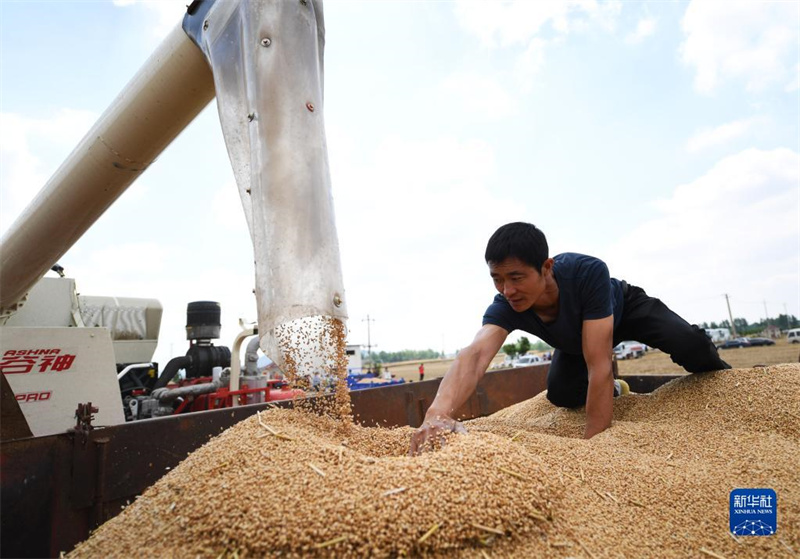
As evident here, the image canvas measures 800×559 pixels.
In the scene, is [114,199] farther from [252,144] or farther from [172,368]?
[172,368]

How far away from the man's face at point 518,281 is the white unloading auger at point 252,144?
103 cm

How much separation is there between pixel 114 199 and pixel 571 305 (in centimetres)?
274

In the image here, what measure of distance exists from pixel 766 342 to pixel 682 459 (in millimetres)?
46732

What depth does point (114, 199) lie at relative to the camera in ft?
9.59

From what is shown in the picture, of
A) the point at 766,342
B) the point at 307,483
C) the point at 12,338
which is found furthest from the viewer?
the point at 766,342

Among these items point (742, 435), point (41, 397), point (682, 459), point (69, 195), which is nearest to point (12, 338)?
point (41, 397)

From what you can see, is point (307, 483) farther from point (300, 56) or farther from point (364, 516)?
point (300, 56)

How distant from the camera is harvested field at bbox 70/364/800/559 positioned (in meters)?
1.19

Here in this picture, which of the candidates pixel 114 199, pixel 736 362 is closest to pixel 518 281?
pixel 114 199

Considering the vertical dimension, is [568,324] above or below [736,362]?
above

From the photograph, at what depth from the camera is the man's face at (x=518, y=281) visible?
242 cm

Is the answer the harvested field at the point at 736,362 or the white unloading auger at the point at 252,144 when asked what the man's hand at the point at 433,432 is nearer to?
the white unloading auger at the point at 252,144

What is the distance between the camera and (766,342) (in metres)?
39.1

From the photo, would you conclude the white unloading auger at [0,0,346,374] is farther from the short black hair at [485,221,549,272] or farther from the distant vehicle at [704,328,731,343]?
the distant vehicle at [704,328,731,343]
